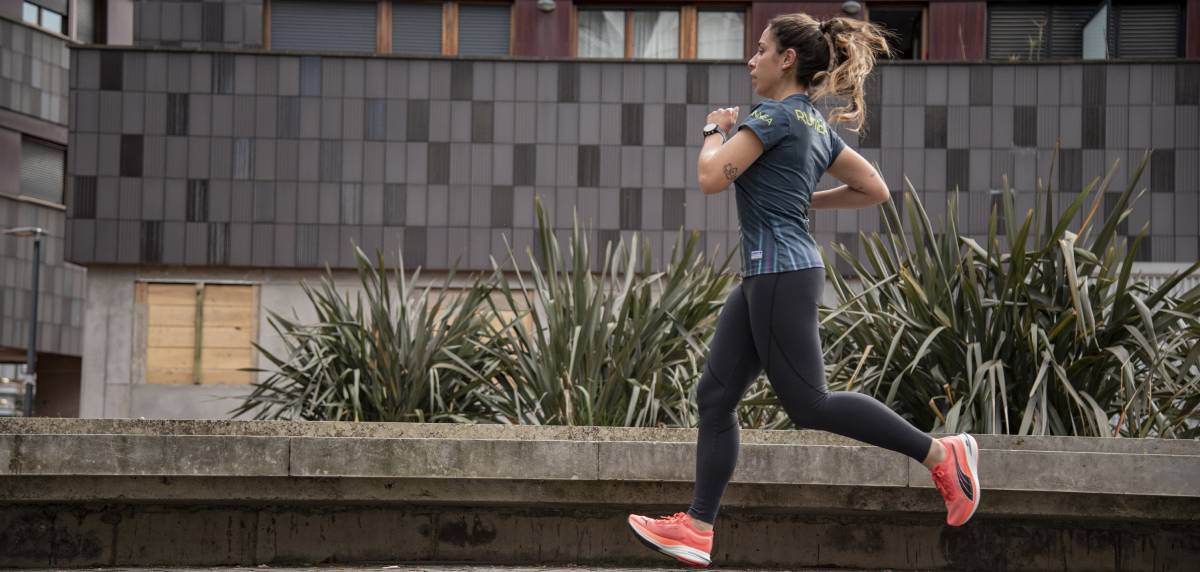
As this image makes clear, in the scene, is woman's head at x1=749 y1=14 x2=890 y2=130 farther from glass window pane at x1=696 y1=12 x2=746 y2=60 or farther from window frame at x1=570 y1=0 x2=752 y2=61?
glass window pane at x1=696 y1=12 x2=746 y2=60

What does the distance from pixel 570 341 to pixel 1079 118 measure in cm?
2343

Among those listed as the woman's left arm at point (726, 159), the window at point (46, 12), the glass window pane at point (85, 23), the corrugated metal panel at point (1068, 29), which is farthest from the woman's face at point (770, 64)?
the window at point (46, 12)

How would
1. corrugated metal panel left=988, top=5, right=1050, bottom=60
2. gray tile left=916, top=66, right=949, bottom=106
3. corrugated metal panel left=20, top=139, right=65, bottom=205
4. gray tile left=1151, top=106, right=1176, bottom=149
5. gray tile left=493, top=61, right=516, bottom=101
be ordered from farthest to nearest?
1. corrugated metal panel left=20, top=139, right=65, bottom=205
2. corrugated metal panel left=988, top=5, right=1050, bottom=60
3. gray tile left=493, top=61, right=516, bottom=101
4. gray tile left=916, top=66, right=949, bottom=106
5. gray tile left=1151, top=106, right=1176, bottom=149

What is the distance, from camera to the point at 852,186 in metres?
5.05

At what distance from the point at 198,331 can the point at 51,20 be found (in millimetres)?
18596

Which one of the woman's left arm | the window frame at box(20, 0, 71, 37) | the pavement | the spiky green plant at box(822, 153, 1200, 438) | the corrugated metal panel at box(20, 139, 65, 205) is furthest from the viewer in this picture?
the window frame at box(20, 0, 71, 37)

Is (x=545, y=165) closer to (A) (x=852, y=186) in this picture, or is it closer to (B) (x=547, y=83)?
(B) (x=547, y=83)

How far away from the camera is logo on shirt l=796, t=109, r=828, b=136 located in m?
4.72

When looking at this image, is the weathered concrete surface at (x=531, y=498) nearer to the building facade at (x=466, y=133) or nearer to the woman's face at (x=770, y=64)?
the woman's face at (x=770, y=64)

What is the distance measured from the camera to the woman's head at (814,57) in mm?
4801

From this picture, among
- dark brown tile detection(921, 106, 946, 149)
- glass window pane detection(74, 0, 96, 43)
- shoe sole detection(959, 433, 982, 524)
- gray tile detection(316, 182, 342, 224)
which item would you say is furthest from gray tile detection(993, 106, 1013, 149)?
glass window pane detection(74, 0, 96, 43)

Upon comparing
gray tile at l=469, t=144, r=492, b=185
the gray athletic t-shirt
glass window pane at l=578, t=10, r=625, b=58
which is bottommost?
the gray athletic t-shirt

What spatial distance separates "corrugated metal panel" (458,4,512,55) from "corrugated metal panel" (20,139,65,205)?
19.4 metres

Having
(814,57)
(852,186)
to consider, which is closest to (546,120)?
(852,186)
